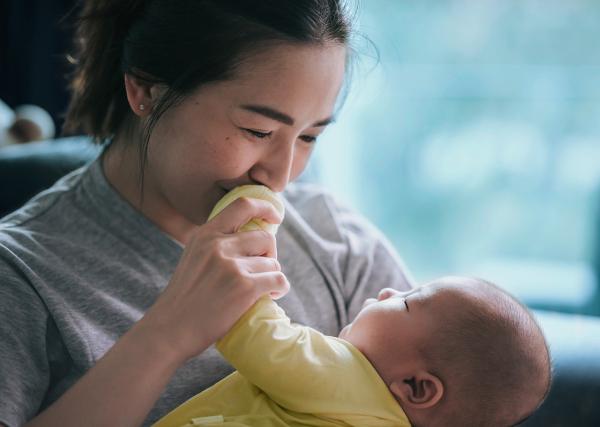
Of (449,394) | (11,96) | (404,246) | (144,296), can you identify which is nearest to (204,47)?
(144,296)

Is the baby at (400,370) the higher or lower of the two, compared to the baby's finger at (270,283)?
lower

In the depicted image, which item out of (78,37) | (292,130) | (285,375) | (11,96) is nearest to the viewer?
(285,375)

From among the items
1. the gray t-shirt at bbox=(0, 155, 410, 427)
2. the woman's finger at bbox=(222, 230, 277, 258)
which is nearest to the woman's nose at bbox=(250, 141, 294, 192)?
the woman's finger at bbox=(222, 230, 277, 258)

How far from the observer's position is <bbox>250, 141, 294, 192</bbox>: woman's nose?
106 cm

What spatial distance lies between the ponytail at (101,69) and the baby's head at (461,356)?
0.64m

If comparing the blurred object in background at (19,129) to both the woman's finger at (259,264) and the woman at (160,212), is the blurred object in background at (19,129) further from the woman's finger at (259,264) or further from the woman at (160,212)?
the woman's finger at (259,264)

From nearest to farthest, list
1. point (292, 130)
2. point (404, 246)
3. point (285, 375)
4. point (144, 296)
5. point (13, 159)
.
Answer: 1. point (285, 375)
2. point (292, 130)
3. point (144, 296)
4. point (13, 159)
5. point (404, 246)

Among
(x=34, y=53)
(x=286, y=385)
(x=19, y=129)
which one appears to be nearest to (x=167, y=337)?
(x=286, y=385)

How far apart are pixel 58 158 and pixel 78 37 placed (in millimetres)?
418

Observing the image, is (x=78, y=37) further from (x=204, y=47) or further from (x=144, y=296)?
(x=144, y=296)

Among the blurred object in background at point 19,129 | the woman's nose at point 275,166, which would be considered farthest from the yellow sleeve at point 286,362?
the blurred object in background at point 19,129

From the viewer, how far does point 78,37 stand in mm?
1343

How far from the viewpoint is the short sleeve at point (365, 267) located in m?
1.35

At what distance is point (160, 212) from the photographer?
1210 mm
